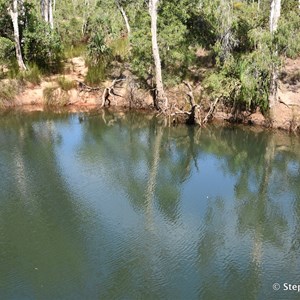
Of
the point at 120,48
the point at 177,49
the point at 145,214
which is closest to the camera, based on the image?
the point at 145,214

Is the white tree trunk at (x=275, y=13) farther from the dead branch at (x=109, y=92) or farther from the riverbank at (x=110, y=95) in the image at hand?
the dead branch at (x=109, y=92)

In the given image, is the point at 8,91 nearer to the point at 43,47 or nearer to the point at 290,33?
the point at 43,47

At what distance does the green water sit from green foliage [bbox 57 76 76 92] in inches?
105

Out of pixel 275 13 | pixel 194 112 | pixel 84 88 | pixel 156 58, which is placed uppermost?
pixel 275 13

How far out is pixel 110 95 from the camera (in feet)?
62.9

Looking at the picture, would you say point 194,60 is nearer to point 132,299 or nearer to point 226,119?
point 226,119

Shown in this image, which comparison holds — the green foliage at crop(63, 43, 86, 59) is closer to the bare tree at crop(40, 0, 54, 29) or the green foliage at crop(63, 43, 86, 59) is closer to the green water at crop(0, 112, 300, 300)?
the bare tree at crop(40, 0, 54, 29)

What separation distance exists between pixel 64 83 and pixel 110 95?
192cm

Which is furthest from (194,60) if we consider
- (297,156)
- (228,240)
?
(228,240)

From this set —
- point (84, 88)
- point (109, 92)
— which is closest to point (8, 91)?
point (84, 88)

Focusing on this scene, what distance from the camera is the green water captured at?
26.9 ft

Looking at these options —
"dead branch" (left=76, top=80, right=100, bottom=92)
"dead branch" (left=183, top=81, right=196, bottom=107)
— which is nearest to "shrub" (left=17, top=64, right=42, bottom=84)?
"dead branch" (left=76, top=80, right=100, bottom=92)

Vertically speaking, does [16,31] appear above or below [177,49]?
above

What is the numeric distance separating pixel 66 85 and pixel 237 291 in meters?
13.0
